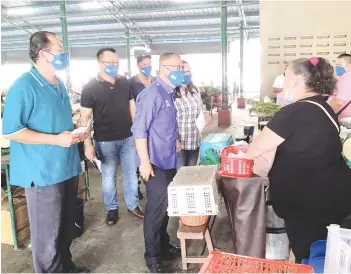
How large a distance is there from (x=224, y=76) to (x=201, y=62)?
11.2 meters

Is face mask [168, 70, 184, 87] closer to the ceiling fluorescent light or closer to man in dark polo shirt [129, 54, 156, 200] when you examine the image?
man in dark polo shirt [129, 54, 156, 200]

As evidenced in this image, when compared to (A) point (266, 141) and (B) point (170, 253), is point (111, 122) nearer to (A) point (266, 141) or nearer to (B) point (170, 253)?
(B) point (170, 253)

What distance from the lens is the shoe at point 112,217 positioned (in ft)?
11.3

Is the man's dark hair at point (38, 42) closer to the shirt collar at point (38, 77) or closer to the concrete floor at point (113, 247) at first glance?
the shirt collar at point (38, 77)

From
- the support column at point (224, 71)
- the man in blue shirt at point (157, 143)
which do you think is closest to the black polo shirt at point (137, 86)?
the man in blue shirt at point (157, 143)

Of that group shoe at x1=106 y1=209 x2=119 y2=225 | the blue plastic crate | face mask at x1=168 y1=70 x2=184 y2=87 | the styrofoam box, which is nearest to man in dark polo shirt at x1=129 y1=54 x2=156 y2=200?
shoe at x1=106 y1=209 x2=119 y2=225

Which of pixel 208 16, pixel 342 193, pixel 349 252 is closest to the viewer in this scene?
pixel 349 252

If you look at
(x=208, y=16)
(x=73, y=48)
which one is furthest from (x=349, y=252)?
(x=73, y=48)

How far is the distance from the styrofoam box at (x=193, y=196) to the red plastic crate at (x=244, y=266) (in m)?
0.95

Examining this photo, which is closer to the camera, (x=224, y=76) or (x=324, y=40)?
(x=324, y=40)

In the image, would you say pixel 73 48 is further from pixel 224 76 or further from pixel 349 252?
pixel 349 252

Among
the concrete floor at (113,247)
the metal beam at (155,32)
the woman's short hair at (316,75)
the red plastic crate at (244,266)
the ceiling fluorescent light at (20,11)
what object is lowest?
the concrete floor at (113,247)

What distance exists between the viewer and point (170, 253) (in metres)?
2.76

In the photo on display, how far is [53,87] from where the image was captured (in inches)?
83.6
